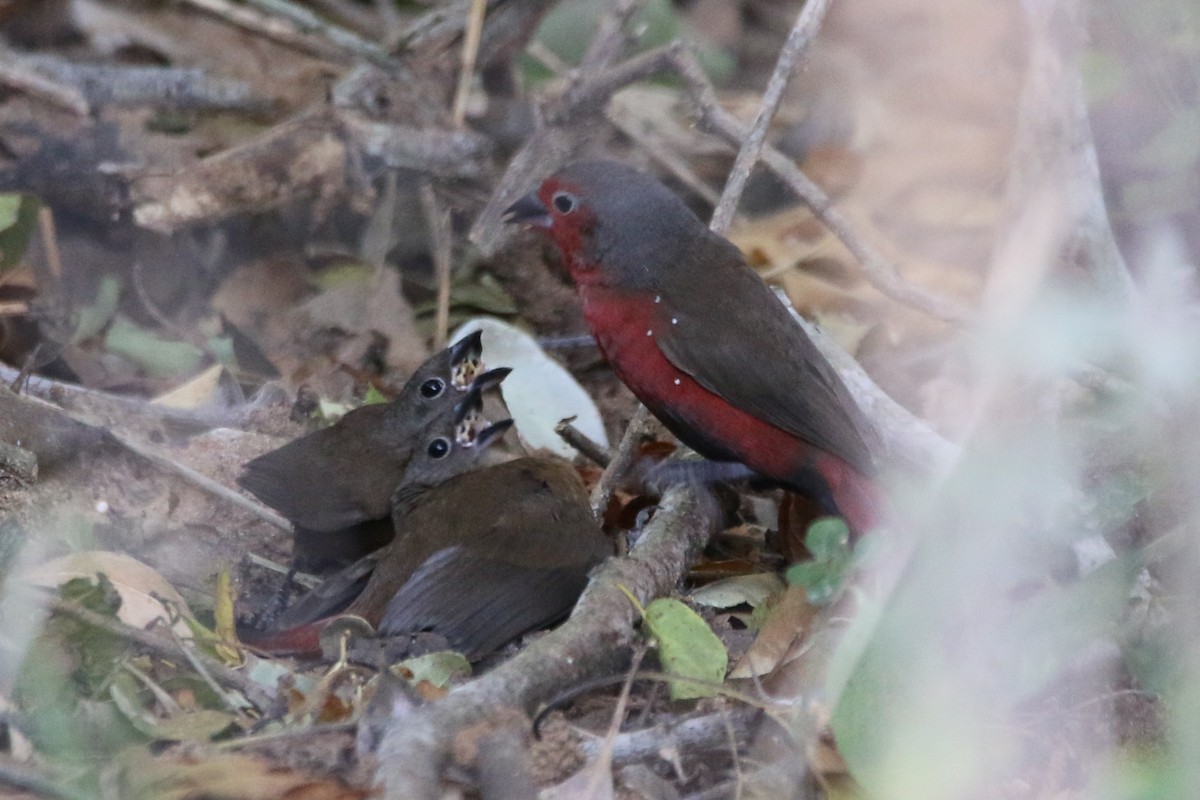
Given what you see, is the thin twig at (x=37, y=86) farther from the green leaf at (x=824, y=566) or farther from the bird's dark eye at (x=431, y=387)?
the green leaf at (x=824, y=566)

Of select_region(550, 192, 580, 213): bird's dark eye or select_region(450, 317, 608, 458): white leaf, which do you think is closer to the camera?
select_region(550, 192, 580, 213): bird's dark eye

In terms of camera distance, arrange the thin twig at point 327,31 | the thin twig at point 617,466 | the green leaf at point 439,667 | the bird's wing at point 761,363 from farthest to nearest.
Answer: the thin twig at point 327,31 → the thin twig at point 617,466 → the bird's wing at point 761,363 → the green leaf at point 439,667

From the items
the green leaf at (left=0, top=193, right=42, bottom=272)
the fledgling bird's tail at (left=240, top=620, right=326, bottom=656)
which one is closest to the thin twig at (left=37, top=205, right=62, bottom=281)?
the green leaf at (left=0, top=193, right=42, bottom=272)

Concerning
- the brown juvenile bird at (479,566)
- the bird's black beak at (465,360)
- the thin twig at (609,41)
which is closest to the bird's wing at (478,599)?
the brown juvenile bird at (479,566)

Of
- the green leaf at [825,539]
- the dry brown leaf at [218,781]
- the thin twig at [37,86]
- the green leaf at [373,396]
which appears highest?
the green leaf at [825,539]

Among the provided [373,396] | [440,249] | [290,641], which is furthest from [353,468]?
[440,249]

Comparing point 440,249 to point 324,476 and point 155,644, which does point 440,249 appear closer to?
point 324,476

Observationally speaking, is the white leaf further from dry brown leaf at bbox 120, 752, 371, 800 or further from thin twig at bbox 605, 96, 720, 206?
dry brown leaf at bbox 120, 752, 371, 800
